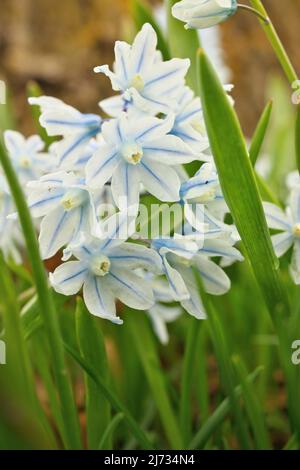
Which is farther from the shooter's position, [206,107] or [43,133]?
[43,133]

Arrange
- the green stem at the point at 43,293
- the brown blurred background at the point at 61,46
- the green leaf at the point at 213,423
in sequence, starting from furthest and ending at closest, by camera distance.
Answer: the brown blurred background at the point at 61,46, the green leaf at the point at 213,423, the green stem at the point at 43,293

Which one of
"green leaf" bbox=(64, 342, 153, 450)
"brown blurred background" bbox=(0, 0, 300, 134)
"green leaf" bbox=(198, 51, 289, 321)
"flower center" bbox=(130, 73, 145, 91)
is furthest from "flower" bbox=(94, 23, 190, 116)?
"brown blurred background" bbox=(0, 0, 300, 134)

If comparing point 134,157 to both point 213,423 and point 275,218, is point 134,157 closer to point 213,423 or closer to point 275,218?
point 275,218

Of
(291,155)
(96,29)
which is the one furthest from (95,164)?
(96,29)

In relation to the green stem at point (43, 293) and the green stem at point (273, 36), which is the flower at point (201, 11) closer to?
the green stem at point (273, 36)

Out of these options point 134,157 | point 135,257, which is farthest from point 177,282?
point 134,157

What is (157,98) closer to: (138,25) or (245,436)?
(138,25)

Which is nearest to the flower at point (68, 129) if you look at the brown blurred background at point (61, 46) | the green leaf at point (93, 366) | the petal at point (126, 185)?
the petal at point (126, 185)

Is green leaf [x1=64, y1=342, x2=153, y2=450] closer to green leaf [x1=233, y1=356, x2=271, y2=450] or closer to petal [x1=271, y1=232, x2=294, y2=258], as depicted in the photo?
green leaf [x1=233, y1=356, x2=271, y2=450]
